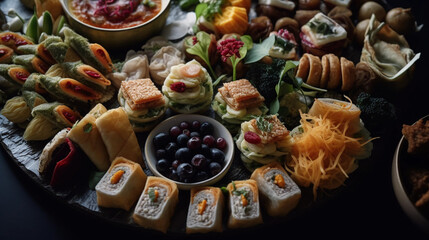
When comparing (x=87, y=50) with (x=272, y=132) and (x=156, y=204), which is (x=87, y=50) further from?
(x=272, y=132)

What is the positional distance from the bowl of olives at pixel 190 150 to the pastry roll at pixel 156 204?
0.37 feet

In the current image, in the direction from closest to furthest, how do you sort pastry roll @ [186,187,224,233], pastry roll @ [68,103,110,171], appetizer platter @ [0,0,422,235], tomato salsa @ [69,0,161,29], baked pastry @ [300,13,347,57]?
pastry roll @ [186,187,224,233] → appetizer platter @ [0,0,422,235] → pastry roll @ [68,103,110,171] → baked pastry @ [300,13,347,57] → tomato salsa @ [69,0,161,29]

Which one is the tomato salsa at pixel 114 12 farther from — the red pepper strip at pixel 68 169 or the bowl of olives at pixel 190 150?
the red pepper strip at pixel 68 169

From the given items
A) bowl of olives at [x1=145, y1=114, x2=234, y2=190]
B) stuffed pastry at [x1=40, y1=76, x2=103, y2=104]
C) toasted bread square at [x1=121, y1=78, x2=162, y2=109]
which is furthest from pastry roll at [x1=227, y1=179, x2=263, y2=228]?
stuffed pastry at [x1=40, y1=76, x2=103, y2=104]

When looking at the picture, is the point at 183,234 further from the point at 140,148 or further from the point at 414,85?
the point at 414,85

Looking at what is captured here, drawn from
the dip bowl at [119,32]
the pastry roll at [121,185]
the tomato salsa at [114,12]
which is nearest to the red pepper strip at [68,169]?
the pastry roll at [121,185]

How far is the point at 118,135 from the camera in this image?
3.02m

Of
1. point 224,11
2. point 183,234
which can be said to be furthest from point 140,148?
point 224,11

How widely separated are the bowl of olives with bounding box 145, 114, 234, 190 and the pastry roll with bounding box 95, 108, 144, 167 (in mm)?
135

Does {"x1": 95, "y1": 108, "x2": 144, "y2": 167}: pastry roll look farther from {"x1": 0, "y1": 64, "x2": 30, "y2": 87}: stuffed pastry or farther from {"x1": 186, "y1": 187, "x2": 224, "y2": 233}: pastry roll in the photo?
{"x1": 0, "y1": 64, "x2": 30, "y2": 87}: stuffed pastry

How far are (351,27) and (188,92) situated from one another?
1829 millimetres

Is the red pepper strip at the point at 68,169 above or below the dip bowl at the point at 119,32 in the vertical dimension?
below

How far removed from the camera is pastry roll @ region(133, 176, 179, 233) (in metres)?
2.64

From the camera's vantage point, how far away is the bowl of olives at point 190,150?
2.88m
